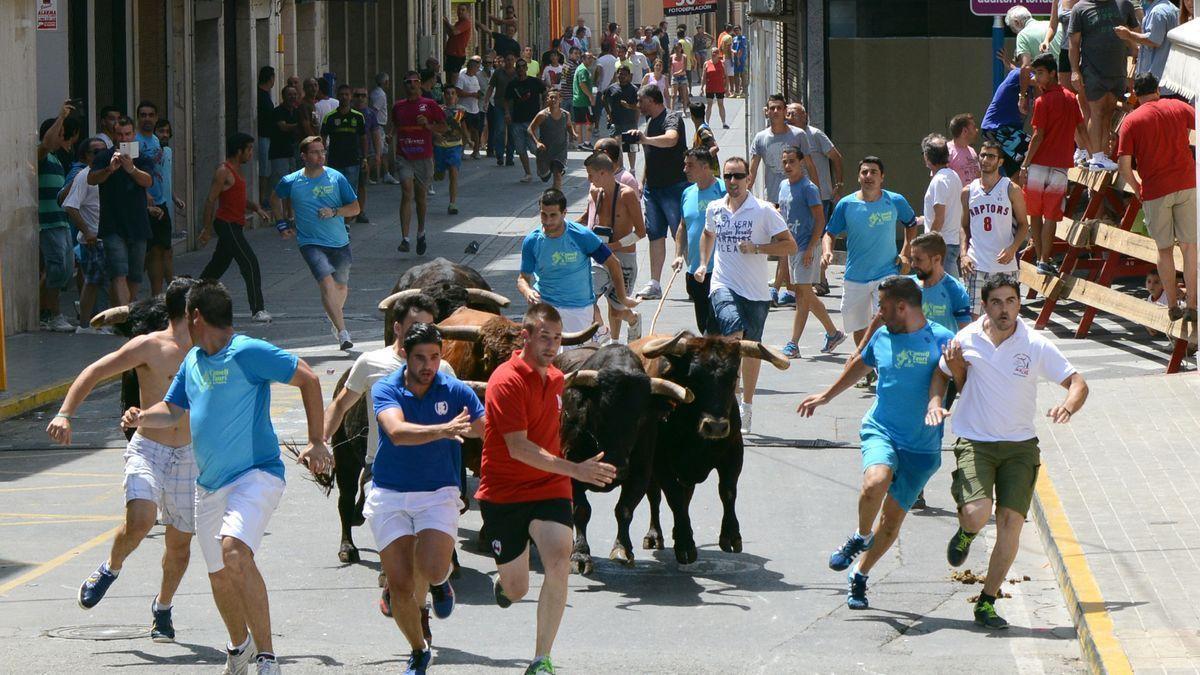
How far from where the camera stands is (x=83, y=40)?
22938 millimetres

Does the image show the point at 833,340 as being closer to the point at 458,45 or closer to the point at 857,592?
the point at 857,592

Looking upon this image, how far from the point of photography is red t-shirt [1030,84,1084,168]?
1781 centimetres

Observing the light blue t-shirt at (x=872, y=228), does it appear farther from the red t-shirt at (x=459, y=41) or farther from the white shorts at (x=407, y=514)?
the red t-shirt at (x=459, y=41)

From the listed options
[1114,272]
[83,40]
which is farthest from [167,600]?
[83,40]

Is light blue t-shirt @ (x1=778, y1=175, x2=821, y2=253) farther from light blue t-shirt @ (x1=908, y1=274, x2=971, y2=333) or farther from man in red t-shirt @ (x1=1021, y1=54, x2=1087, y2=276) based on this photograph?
light blue t-shirt @ (x1=908, y1=274, x2=971, y2=333)

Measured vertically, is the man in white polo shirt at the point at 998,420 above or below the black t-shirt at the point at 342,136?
below

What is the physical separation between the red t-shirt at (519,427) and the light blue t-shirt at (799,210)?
362 inches

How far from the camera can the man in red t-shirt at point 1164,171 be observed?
1545cm

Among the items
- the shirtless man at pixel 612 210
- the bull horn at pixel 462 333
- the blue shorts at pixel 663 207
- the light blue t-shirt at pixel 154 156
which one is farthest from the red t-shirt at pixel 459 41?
the bull horn at pixel 462 333

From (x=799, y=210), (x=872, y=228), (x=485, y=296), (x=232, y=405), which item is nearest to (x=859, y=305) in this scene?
(x=872, y=228)

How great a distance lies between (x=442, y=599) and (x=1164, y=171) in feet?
29.9

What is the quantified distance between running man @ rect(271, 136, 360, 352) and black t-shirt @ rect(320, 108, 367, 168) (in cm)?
854

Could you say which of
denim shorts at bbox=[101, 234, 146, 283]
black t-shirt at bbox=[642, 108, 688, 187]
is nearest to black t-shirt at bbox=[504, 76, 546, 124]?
black t-shirt at bbox=[642, 108, 688, 187]

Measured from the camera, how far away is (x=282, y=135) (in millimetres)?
27469
